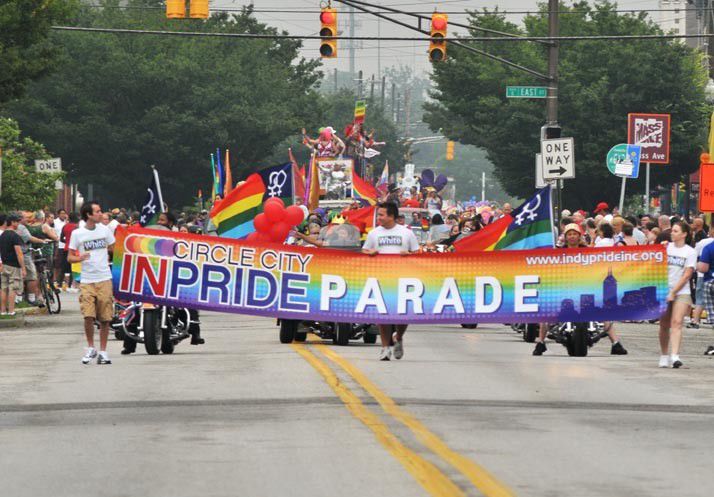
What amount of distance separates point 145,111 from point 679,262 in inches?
2263

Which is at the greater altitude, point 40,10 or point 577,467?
point 40,10

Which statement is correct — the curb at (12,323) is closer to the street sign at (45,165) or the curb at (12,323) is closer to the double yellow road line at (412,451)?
the double yellow road line at (412,451)

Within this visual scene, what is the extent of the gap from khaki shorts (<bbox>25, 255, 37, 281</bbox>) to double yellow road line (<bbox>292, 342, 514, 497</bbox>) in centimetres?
1529

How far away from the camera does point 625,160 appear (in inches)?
1561

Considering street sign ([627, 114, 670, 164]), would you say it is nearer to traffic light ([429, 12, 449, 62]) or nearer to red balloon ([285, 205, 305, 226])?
traffic light ([429, 12, 449, 62])

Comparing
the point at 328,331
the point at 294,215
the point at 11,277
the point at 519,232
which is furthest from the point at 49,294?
the point at 519,232

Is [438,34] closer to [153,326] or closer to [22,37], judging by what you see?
[22,37]

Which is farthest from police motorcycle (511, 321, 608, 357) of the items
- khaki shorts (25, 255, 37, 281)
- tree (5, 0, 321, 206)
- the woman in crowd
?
tree (5, 0, 321, 206)

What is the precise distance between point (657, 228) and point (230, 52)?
60.3 metres

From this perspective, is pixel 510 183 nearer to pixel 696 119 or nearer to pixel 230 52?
pixel 696 119

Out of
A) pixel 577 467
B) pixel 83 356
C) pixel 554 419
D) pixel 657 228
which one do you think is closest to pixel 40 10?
pixel 657 228

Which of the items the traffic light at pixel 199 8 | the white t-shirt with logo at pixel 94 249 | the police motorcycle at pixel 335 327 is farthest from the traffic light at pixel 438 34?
the white t-shirt with logo at pixel 94 249

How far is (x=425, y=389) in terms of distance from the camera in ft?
55.5

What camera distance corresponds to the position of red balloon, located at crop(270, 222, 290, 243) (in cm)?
2569
